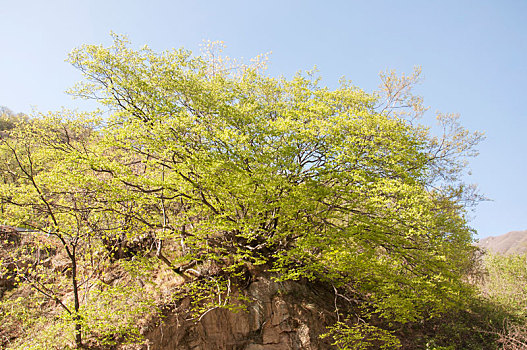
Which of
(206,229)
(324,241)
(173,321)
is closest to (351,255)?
(324,241)

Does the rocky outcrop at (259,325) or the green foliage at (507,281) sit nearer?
the rocky outcrop at (259,325)

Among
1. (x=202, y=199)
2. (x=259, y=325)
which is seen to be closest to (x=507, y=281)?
(x=259, y=325)

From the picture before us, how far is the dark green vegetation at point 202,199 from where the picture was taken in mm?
11055

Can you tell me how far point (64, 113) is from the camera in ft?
41.2

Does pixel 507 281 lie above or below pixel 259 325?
above

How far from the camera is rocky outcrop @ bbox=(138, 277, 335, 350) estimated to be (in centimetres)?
Result: 1193

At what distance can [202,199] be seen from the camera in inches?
489

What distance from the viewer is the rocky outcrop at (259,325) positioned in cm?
1193

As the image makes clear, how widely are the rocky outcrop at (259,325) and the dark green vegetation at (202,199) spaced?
1.85 ft

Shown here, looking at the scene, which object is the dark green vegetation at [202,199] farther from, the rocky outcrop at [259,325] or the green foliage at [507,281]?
the green foliage at [507,281]

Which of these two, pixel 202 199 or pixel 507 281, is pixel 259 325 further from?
pixel 507 281

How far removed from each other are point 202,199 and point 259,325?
5.73 metres

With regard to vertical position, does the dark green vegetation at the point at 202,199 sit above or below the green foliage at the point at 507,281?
above

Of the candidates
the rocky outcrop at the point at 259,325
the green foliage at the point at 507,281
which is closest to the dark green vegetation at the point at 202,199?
the rocky outcrop at the point at 259,325
